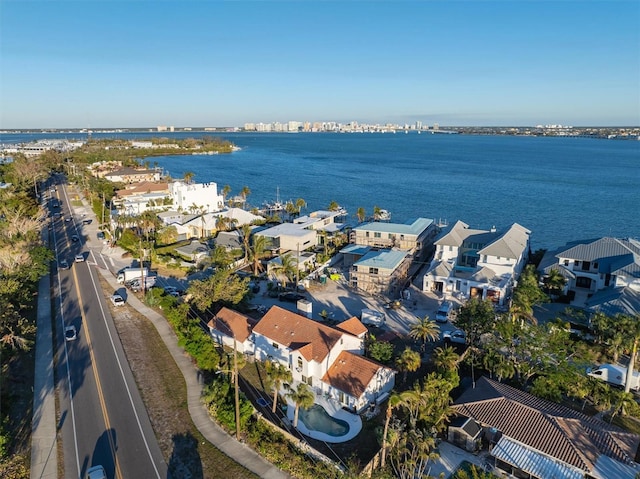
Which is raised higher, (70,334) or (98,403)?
(70,334)

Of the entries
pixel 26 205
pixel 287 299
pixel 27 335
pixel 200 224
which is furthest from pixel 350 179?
pixel 27 335

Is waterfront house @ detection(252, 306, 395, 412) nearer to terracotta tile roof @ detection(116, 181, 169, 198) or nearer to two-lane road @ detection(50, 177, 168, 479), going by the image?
two-lane road @ detection(50, 177, 168, 479)

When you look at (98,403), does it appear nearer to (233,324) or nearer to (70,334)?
(70,334)

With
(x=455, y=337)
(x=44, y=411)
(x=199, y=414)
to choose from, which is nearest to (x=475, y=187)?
(x=455, y=337)

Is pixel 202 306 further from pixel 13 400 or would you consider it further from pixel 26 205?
pixel 26 205

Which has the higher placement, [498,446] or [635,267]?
[635,267]

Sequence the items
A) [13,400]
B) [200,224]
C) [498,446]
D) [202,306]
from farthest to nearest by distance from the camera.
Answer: [200,224], [202,306], [13,400], [498,446]

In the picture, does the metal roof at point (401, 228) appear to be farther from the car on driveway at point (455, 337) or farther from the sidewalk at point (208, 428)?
the sidewalk at point (208, 428)
